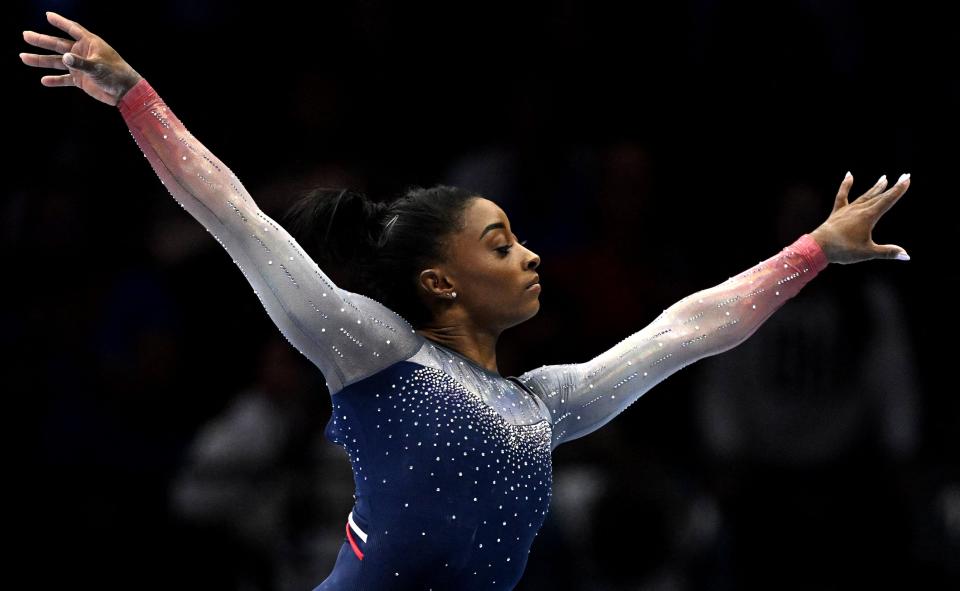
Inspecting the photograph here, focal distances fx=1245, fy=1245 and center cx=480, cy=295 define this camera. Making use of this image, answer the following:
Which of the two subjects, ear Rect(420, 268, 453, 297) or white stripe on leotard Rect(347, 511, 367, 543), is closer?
white stripe on leotard Rect(347, 511, 367, 543)

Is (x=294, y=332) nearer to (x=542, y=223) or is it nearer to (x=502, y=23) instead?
(x=542, y=223)

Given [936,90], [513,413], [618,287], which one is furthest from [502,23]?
[513,413]

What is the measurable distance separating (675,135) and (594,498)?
1.71m

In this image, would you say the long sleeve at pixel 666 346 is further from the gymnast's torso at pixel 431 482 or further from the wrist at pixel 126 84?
the wrist at pixel 126 84

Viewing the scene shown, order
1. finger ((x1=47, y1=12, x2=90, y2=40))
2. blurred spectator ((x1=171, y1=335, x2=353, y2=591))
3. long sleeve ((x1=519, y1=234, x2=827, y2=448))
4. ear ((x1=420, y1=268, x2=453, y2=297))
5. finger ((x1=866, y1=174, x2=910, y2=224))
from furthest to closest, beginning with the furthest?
blurred spectator ((x1=171, y1=335, x2=353, y2=591)) → finger ((x1=866, y1=174, x2=910, y2=224)) → long sleeve ((x1=519, y1=234, x2=827, y2=448)) → ear ((x1=420, y1=268, x2=453, y2=297)) → finger ((x1=47, y1=12, x2=90, y2=40))

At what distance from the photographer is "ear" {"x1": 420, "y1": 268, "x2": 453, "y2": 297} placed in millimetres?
2689

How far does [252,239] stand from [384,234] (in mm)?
403

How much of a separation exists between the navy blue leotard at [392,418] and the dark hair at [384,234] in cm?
12

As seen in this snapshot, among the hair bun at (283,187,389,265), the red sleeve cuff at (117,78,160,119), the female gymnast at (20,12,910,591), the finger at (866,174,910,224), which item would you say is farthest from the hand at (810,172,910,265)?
the red sleeve cuff at (117,78,160,119)

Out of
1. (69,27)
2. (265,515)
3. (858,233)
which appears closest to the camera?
(69,27)

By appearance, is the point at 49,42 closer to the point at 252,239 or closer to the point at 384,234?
the point at 252,239

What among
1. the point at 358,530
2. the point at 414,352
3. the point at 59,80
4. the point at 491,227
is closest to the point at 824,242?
the point at 491,227

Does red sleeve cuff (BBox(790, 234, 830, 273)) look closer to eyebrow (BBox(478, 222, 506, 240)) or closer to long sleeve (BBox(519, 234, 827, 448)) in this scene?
long sleeve (BBox(519, 234, 827, 448))

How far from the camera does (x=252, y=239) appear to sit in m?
2.40
